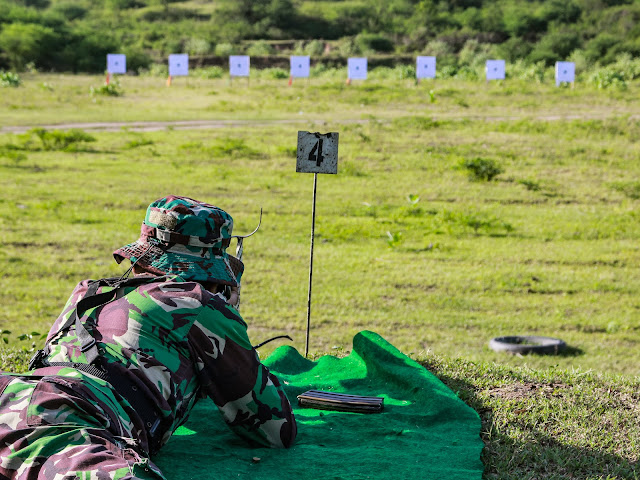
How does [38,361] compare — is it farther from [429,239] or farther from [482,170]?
[482,170]

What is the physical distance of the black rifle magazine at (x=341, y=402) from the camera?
304cm

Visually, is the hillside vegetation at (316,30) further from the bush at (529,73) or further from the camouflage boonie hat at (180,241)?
the camouflage boonie hat at (180,241)

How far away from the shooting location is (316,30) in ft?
136

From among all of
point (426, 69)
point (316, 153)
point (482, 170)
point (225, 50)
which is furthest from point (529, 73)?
point (316, 153)

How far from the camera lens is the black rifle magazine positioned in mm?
3043

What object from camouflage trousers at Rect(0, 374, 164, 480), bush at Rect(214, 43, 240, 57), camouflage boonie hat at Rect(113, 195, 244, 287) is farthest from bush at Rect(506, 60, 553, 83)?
camouflage trousers at Rect(0, 374, 164, 480)

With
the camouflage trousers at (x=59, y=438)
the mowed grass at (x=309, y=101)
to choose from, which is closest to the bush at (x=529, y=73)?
the mowed grass at (x=309, y=101)

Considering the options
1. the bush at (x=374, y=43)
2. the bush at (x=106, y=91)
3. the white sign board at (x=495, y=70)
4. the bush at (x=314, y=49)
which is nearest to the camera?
the bush at (x=106, y=91)

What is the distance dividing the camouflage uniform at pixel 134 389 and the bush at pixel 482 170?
26.0 feet

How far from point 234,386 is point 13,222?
6170 mm

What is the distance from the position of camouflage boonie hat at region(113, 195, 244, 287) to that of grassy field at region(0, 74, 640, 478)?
3.92 feet

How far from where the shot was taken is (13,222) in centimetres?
789

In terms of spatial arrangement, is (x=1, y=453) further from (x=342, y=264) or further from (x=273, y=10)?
(x=273, y=10)

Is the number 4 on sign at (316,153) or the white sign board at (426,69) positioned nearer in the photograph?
the number 4 on sign at (316,153)
